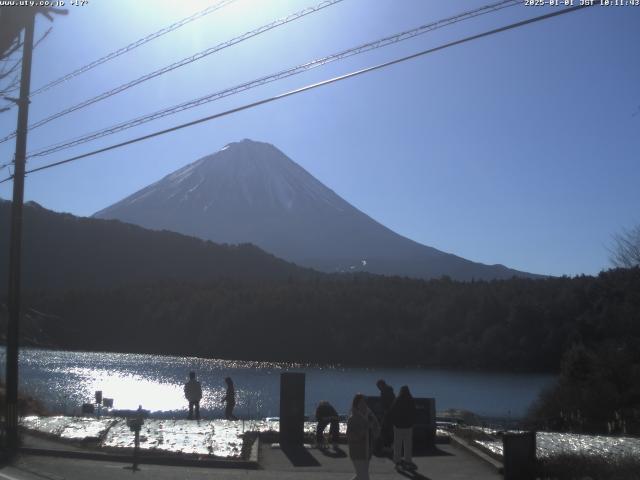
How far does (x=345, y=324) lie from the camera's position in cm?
8069

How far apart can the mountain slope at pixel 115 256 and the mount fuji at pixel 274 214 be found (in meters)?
43.0

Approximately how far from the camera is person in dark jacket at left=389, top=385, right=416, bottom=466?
12008mm

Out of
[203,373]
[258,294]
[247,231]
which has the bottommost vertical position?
[203,373]

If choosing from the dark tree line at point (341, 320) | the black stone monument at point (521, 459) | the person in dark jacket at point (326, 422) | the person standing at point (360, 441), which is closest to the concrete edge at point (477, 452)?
the black stone monument at point (521, 459)

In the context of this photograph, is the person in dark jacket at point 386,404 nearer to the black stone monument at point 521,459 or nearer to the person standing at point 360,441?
the black stone monument at point 521,459

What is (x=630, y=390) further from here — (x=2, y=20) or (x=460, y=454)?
(x=2, y=20)

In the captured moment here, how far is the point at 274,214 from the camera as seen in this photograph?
561 ft

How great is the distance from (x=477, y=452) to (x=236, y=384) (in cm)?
3551

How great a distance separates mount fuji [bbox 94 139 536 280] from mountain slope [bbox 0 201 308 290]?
43.0 metres

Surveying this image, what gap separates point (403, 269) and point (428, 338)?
90433mm

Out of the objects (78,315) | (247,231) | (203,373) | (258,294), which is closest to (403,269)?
(247,231)

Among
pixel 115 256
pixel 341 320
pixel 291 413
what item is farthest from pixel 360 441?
pixel 115 256

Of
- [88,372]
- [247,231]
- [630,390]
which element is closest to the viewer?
[630,390]

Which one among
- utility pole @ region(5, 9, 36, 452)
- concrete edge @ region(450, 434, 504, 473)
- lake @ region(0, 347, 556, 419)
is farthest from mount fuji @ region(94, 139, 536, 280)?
concrete edge @ region(450, 434, 504, 473)
